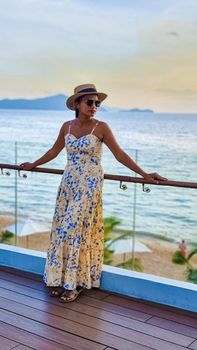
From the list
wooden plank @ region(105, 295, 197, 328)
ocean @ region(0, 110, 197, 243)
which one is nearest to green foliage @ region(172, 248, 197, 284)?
ocean @ region(0, 110, 197, 243)

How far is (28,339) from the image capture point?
2.46 meters

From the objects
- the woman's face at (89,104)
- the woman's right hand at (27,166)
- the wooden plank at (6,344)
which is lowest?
the wooden plank at (6,344)

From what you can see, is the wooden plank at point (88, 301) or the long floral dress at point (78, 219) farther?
the long floral dress at point (78, 219)

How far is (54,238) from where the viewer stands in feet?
10.3

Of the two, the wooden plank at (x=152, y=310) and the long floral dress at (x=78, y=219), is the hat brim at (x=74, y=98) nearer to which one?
the long floral dress at (x=78, y=219)

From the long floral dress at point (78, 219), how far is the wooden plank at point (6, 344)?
2.09 feet

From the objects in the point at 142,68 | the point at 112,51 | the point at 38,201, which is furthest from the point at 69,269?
the point at 142,68

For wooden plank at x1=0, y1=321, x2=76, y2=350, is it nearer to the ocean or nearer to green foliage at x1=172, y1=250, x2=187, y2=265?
the ocean

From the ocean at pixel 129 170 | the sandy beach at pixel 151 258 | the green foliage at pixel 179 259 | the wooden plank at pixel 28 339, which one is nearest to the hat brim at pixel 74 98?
the ocean at pixel 129 170

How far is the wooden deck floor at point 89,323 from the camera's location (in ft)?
8.01

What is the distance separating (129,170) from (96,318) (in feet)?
8.56

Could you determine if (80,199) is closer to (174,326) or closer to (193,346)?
(174,326)

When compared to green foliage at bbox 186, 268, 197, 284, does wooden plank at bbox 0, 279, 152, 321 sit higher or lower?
higher

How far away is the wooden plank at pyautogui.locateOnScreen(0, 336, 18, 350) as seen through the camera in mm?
2381
